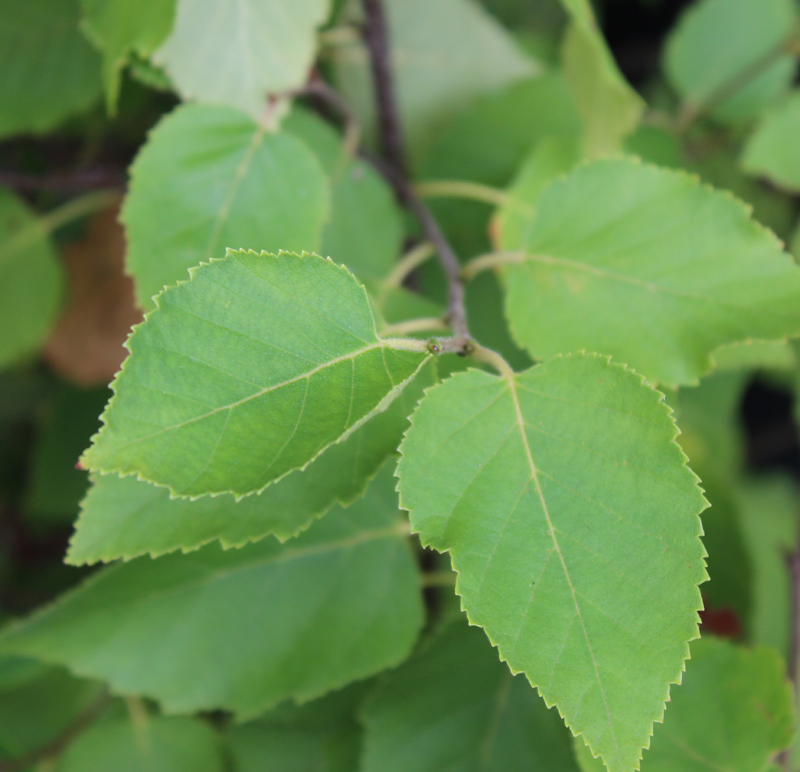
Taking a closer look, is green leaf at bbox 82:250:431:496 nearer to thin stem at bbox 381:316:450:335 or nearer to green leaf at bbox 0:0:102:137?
thin stem at bbox 381:316:450:335

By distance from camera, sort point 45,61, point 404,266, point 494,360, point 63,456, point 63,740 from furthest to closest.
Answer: point 63,456 → point 63,740 → point 45,61 → point 404,266 → point 494,360

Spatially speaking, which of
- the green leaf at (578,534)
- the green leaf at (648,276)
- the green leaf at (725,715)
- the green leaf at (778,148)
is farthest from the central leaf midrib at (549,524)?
the green leaf at (778,148)

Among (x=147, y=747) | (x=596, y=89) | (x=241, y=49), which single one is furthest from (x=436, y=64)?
(x=147, y=747)

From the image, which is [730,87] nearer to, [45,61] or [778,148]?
[778,148]

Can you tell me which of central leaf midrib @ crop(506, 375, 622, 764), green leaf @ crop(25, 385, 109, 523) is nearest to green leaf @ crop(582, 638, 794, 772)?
central leaf midrib @ crop(506, 375, 622, 764)

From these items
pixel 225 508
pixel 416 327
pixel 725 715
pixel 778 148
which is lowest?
pixel 725 715

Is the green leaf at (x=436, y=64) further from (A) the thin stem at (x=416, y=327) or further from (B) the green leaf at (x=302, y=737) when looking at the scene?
(B) the green leaf at (x=302, y=737)
